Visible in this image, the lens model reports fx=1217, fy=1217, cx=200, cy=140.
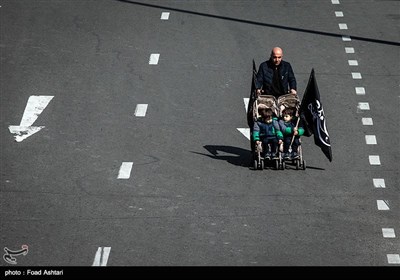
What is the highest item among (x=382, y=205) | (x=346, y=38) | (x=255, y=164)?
(x=346, y=38)

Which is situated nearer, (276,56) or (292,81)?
(276,56)

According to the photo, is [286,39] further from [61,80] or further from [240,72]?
[61,80]

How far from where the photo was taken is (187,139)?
23.4 m

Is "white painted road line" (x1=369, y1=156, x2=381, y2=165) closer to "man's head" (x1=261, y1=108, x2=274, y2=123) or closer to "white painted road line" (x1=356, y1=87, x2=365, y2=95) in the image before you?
"man's head" (x1=261, y1=108, x2=274, y2=123)

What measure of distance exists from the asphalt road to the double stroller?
233mm

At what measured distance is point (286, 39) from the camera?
95.1ft

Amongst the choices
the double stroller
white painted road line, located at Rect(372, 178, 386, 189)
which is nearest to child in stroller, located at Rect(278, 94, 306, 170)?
the double stroller

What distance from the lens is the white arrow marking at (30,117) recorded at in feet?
77.9

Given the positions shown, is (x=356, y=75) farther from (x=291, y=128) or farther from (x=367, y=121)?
(x=291, y=128)

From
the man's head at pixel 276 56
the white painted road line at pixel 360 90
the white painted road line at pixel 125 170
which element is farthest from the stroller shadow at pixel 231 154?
the white painted road line at pixel 360 90

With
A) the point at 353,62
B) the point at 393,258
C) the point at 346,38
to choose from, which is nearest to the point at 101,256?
the point at 393,258

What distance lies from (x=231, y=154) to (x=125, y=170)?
2108 millimetres

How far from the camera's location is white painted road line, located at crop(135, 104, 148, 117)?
24.7m

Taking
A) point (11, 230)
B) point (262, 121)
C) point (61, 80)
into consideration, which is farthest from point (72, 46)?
point (11, 230)
